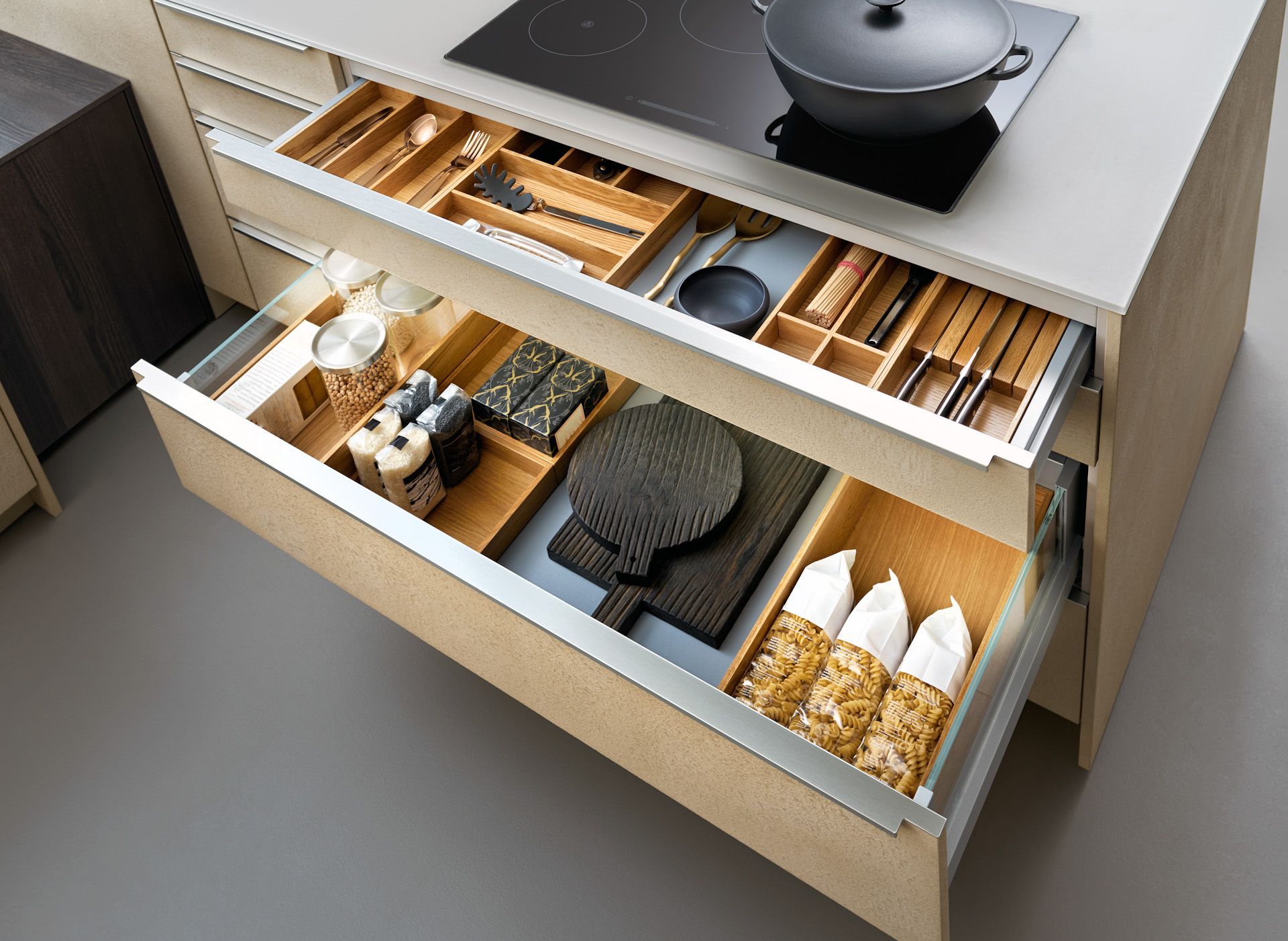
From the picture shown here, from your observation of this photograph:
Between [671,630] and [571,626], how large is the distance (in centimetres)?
23

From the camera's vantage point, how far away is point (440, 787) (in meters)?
1.66

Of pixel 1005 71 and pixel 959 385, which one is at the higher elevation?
pixel 1005 71

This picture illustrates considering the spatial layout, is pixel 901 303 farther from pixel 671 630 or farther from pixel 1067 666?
pixel 1067 666

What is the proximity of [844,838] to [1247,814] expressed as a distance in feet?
2.73

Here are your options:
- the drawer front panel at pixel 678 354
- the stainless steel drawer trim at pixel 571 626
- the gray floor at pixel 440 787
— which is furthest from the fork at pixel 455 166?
the gray floor at pixel 440 787

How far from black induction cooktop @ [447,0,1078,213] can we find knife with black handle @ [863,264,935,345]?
4.4 inches

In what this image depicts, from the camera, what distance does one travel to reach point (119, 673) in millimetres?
1812

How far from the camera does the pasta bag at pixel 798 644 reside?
119 cm

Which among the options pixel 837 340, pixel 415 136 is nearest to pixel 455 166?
pixel 415 136

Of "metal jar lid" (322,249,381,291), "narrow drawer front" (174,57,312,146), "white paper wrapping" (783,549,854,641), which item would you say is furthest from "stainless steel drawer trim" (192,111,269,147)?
"white paper wrapping" (783,549,854,641)

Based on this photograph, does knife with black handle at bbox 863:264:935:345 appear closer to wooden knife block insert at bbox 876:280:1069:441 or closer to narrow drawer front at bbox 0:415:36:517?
wooden knife block insert at bbox 876:280:1069:441

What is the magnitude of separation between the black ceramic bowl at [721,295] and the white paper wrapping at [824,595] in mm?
296

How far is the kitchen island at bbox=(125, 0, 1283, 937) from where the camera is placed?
3.28ft

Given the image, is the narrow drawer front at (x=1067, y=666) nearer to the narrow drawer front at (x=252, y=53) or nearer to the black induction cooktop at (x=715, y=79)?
the black induction cooktop at (x=715, y=79)
